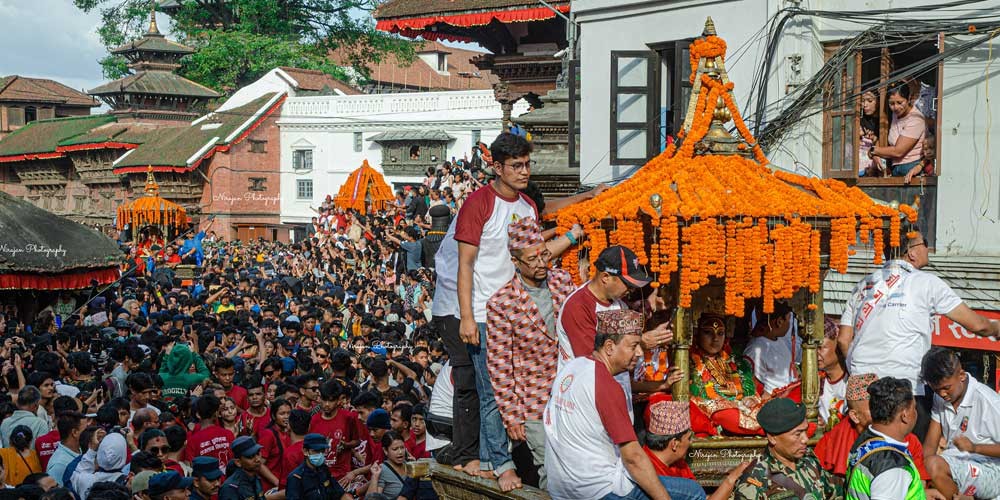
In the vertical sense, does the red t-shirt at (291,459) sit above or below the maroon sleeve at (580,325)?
below

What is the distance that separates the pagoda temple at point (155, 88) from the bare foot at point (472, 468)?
1914 inches

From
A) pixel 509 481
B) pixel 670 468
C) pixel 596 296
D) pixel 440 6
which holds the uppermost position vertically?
pixel 440 6

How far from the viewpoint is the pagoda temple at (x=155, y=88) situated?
53656 millimetres

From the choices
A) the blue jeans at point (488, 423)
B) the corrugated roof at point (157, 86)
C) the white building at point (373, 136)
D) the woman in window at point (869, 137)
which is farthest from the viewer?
the corrugated roof at point (157, 86)

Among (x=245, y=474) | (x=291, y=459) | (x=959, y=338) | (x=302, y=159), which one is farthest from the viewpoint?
(x=302, y=159)

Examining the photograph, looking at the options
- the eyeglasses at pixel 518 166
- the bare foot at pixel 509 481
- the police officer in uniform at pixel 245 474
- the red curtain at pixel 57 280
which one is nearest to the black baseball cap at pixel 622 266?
the eyeglasses at pixel 518 166

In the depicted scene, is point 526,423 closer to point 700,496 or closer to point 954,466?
point 700,496

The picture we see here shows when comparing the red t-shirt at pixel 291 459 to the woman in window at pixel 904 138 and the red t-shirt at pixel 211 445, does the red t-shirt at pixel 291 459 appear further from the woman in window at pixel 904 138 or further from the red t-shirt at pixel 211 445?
the woman in window at pixel 904 138

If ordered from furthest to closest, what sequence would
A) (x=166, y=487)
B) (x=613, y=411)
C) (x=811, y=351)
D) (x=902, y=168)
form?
1. (x=902, y=168)
2. (x=811, y=351)
3. (x=166, y=487)
4. (x=613, y=411)

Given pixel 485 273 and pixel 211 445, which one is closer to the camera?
pixel 485 273

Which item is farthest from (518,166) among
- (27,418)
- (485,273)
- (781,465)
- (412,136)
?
(412,136)

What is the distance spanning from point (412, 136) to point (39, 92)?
34.8 m

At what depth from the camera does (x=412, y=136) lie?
133ft

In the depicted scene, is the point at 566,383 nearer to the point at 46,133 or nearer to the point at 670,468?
the point at 670,468
